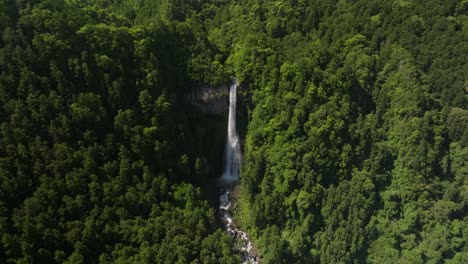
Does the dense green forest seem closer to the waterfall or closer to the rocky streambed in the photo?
the rocky streambed

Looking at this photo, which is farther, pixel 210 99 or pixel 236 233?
pixel 210 99

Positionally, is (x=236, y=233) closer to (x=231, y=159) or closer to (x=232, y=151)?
(x=231, y=159)

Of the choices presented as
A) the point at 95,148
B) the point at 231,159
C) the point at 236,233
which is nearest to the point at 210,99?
the point at 231,159

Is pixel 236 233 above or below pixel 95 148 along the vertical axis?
below

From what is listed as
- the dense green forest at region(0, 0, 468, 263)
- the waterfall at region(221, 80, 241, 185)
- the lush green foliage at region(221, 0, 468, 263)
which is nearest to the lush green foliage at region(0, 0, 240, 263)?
the dense green forest at region(0, 0, 468, 263)

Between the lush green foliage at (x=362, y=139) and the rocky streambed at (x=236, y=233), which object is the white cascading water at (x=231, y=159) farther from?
the lush green foliage at (x=362, y=139)

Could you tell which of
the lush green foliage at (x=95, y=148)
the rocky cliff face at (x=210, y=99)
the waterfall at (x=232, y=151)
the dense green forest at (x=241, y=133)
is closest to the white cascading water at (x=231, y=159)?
the waterfall at (x=232, y=151)

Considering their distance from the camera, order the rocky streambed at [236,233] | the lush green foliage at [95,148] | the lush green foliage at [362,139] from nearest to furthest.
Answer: the lush green foliage at [95,148] < the lush green foliage at [362,139] < the rocky streambed at [236,233]
